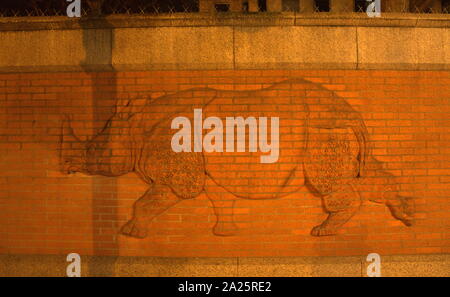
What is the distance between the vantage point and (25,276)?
4336 millimetres

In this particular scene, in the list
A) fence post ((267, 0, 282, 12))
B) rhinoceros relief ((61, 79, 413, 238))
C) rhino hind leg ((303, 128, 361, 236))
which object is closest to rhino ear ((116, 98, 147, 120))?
rhinoceros relief ((61, 79, 413, 238))

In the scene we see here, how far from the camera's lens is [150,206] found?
430 cm

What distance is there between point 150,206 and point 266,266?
1.80 metres

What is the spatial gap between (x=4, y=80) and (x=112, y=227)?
2.64m

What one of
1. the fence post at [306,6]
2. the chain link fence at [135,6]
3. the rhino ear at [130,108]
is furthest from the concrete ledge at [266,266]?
the fence post at [306,6]

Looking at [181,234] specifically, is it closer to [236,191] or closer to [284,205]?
[236,191]

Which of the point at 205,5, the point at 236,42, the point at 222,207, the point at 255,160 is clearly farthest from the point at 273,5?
the point at 222,207

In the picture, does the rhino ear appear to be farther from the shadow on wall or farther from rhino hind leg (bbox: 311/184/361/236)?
rhino hind leg (bbox: 311/184/361/236)

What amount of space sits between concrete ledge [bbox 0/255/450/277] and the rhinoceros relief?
41 cm

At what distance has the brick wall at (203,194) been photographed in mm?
4285

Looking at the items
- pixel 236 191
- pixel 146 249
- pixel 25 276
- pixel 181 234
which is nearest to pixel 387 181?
pixel 236 191

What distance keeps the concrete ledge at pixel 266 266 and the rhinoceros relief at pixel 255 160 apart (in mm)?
413

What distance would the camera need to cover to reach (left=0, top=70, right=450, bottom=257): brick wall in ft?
14.1

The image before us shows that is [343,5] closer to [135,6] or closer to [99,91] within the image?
[135,6]
